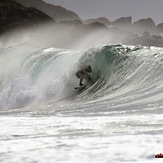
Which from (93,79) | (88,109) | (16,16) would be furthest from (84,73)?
(16,16)

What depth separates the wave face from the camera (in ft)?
35.2

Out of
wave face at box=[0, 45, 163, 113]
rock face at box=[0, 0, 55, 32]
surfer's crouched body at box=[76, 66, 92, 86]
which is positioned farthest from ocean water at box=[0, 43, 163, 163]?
rock face at box=[0, 0, 55, 32]

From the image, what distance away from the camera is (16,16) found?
384ft

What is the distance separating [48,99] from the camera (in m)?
14.9

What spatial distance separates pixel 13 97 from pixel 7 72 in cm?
678

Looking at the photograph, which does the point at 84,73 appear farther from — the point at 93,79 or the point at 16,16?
the point at 16,16

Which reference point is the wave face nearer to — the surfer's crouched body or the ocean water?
the ocean water

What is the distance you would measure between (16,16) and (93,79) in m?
106

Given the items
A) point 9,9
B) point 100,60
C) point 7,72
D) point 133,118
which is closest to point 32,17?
point 9,9

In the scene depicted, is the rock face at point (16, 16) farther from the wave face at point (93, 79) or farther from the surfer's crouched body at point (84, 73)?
the surfer's crouched body at point (84, 73)

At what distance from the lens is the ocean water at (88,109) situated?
4094 mm

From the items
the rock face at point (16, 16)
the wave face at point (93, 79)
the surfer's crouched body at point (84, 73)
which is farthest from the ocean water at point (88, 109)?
the rock face at point (16, 16)

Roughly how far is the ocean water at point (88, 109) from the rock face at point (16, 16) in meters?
85.0

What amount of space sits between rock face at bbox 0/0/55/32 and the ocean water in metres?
85.0
